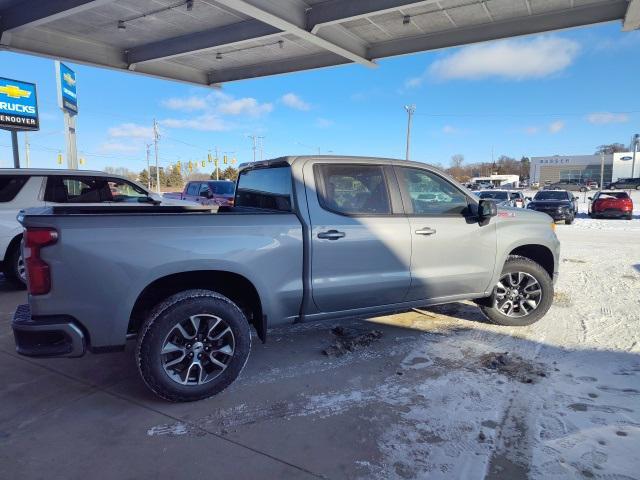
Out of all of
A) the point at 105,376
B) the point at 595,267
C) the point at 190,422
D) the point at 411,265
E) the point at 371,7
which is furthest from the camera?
the point at 595,267

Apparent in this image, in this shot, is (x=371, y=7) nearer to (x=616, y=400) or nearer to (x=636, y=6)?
(x=636, y=6)

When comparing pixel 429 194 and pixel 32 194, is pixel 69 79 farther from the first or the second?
pixel 429 194

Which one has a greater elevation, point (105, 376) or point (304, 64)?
point (304, 64)

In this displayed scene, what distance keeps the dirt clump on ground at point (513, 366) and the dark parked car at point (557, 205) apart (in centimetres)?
1620

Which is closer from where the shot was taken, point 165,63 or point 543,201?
point 165,63

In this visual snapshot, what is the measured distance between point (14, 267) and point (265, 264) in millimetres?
5254

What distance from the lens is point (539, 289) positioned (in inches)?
199

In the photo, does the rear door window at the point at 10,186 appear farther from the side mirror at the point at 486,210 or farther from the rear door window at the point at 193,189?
the rear door window at the point at 193,189

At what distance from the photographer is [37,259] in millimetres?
2922

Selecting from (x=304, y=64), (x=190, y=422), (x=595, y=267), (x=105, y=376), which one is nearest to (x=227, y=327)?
(x=190, y=422)

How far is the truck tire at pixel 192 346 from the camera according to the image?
10.5 ft

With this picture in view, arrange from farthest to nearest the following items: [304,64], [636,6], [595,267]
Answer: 1. [304,64]
2. [595,267]
3. [636,6]

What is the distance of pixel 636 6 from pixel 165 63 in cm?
1007

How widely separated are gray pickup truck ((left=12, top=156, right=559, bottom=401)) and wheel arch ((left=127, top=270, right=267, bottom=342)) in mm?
12
